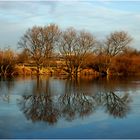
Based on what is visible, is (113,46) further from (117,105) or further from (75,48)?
(117,105)

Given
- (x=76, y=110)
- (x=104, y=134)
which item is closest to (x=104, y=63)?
(x=76, y=110)

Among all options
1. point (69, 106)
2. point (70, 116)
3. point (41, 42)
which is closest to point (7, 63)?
point (41, 42)

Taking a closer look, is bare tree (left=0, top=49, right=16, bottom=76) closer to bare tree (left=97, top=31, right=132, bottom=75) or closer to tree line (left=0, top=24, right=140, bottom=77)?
tree line (left=0, top=24, right=140, bottom=77)

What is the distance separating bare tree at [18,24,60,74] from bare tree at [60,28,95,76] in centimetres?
168

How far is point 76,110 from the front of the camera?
1413cm

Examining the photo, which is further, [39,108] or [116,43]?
[116,43]

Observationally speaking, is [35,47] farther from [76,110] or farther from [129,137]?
[129,137]

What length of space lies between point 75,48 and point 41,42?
206 inches

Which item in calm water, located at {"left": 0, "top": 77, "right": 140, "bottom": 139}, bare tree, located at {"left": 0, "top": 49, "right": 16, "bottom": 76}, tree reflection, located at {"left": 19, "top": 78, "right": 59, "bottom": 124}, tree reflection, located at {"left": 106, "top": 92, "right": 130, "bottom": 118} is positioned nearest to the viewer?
calm water, located at {"left": 0, "top": 77, "right": 140, "bottom": 139}

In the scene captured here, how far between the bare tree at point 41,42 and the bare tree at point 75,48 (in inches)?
66.2

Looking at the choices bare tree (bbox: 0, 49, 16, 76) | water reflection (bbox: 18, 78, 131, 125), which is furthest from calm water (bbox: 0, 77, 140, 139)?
bare tree (bbox: 0, 49, 16, 76)

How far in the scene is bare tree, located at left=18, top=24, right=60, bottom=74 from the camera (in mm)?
48344

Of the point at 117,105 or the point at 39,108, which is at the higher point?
the point at 39,108

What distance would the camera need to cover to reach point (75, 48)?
4788 cm
